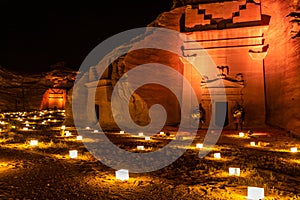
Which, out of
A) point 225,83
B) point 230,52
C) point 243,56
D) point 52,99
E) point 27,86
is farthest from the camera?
point 27,86

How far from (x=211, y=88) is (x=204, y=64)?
1383mm

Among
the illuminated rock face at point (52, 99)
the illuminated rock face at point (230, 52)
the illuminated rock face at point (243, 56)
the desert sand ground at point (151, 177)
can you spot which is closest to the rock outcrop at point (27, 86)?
the illuminated rock face at point (52, 99)

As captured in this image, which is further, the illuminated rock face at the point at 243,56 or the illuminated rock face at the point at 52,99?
the illuminated rock face at the point at 52,99

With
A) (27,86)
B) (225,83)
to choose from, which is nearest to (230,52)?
(225,83)

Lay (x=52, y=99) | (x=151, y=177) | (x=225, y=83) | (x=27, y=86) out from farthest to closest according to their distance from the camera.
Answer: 1. (x=27, y=86)
2. (x=52, y=99)
3. (x=225, y=83)
4. (x=151, y=177)

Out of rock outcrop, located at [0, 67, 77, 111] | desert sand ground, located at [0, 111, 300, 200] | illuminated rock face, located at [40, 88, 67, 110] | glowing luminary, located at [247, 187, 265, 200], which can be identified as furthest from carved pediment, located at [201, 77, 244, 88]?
rock outcrop, located at [0, 67, 77, 111]

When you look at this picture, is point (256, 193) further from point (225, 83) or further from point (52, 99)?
point (52, 99)

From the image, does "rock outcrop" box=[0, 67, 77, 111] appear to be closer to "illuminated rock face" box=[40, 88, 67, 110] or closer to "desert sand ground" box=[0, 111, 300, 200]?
"illuminated rock face" box=[40, 88, 67, 110]

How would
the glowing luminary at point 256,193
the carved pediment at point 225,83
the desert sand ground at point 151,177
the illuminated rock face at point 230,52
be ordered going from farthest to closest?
the carved pediment at point 225,83 → the illuminated rock face at point 230,52 → the desert sand ground at point 151,177 → the glowing luminary at point 256,193

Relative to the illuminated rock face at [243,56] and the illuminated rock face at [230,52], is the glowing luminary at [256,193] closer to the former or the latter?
the illuminated rock face at [243,56]

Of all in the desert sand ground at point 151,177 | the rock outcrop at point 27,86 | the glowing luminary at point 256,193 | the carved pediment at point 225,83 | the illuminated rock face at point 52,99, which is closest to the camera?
the glowing luminary at point 256,193

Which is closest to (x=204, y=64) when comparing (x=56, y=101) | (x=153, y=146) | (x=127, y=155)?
(x=153, y=146)

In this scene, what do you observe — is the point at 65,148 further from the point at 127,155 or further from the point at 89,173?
the point at 89,173

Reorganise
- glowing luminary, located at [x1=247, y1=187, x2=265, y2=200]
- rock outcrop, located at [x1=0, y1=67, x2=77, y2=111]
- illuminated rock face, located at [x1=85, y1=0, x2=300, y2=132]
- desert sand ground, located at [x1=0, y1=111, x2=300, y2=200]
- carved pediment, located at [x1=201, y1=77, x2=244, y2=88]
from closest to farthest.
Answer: glowing luminary, located at [x1=247, y1=187, x2=265, y2=200] < desert sand ground, located at [x1=0, y1=111, x2=300, y2=200] < illuminated rock face, located at [x1=85, y1=0, x2=300, y2=132] < carved pediment, located at [x1=201, y1=77, x2=244, y2=88] < rock outcrop, located at [x1=0, y1=67, x2=77, y2=111]
